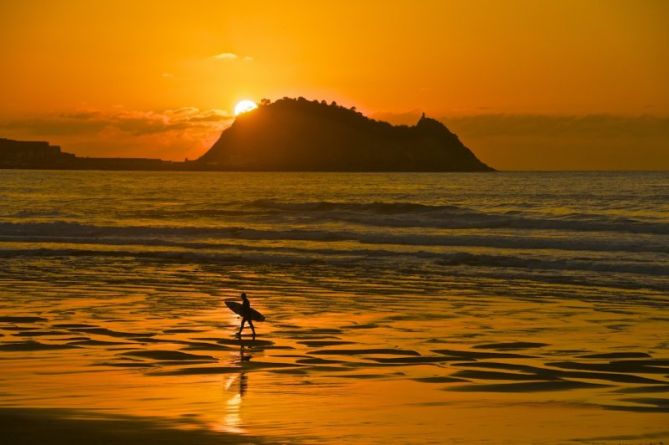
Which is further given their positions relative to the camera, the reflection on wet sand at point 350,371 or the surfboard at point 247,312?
the surfboard at point 247,312

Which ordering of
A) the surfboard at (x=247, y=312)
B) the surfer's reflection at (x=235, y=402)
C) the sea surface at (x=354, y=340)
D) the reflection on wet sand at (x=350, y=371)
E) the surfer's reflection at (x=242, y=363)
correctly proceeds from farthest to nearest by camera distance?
the surfboard at (x=247, y=312) → the surfer's reflection at (x=242, y=363) → the sea surface at (x=354, y=340) → the reflection on wet sand at (x=350, y=371) → the surfer's reflection at (x=235, y=402)

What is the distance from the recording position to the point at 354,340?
17.0 metres

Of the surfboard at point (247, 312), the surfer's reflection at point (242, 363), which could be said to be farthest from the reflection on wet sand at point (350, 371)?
the surfboard at point (247, 312)

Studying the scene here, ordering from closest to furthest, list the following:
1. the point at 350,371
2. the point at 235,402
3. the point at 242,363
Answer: the point at 235,402, the point at 350,371, the point at 242,363

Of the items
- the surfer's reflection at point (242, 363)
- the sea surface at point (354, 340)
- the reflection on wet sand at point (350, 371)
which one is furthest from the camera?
the surfer's reflection at point (242, 363)

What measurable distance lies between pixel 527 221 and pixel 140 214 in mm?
29032

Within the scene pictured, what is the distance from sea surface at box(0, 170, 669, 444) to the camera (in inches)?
444

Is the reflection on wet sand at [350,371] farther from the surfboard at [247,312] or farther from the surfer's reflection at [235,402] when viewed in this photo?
the surfboard at [247,312]

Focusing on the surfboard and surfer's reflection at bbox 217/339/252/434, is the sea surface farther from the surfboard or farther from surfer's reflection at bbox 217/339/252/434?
the surfboard

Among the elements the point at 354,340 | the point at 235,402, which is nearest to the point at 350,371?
the point at 235,402

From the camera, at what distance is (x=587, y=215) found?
191 ft

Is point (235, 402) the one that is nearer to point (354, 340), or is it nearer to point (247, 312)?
point (247, 312)

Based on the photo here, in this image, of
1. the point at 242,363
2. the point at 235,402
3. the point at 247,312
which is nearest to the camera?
the point at 235,402

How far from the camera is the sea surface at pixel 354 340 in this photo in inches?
444
